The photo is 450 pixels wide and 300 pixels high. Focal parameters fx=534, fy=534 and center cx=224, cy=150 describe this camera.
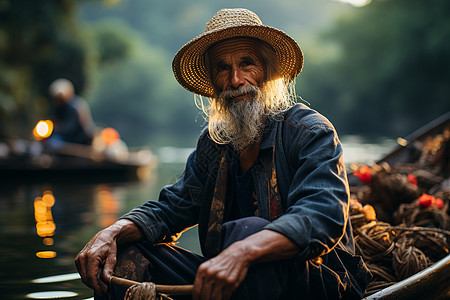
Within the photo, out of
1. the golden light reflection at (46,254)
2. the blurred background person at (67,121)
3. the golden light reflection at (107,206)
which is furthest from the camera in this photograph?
the blurred background person at (67,121)

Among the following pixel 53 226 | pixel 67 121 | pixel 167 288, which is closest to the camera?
pixel 167 288

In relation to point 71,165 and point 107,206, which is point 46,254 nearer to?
point 107,206

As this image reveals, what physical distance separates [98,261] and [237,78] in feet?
3.11

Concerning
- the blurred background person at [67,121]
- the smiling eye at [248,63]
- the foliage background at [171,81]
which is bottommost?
the smiling eye at [248,63]

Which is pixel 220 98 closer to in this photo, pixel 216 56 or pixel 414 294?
pixel 216 56

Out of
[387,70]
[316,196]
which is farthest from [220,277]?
[387,70]

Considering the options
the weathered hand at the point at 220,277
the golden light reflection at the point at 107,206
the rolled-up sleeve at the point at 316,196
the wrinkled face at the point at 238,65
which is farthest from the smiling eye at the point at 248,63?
the golden light reflection at the point at 107,206

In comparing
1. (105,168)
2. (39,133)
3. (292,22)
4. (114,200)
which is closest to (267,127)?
(114,200)

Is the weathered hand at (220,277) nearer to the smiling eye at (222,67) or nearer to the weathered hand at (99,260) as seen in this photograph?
the weathered hand at (99,260)

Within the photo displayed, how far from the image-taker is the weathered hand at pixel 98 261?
2.01 m

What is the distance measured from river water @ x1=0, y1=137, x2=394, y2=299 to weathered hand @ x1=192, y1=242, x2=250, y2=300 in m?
1.08

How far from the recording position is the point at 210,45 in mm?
2422

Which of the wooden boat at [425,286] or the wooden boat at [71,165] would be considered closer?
the wooden boat at [425,286]

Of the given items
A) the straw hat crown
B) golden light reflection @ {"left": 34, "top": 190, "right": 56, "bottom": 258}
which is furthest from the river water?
the straw hat crown
